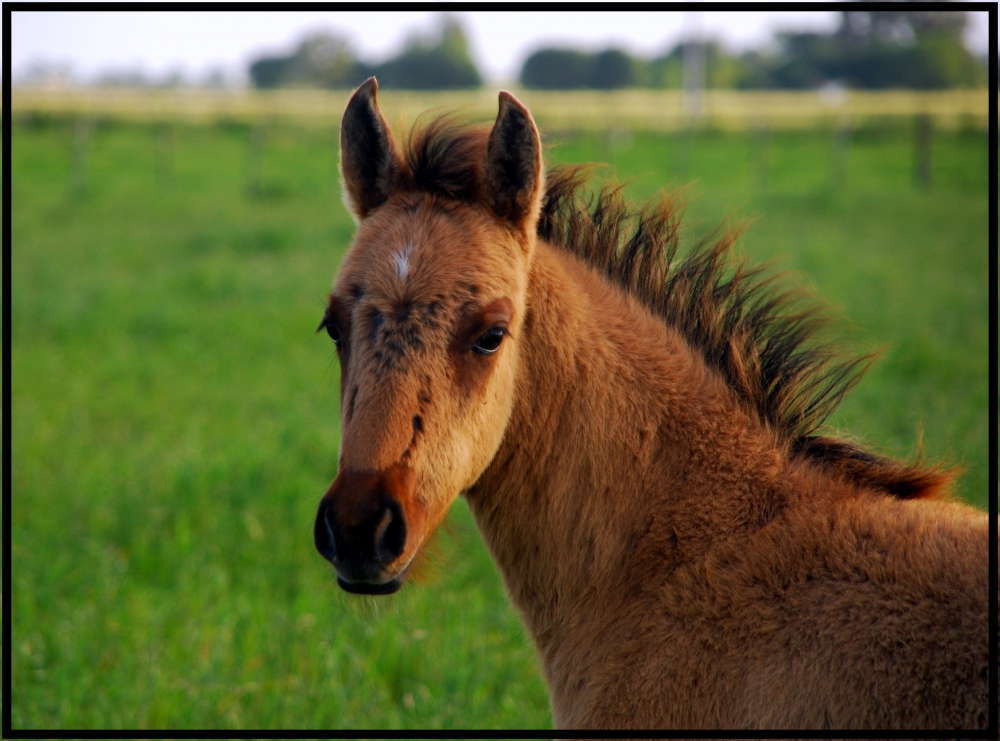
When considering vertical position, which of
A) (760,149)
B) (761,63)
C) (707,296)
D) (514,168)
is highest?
(514,168)

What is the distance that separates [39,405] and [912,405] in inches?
280

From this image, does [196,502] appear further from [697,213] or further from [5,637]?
[697,213]

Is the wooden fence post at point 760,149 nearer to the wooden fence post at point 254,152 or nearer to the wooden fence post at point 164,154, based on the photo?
the wooden fence post at point 254,152

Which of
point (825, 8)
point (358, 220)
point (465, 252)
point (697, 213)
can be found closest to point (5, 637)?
point (358, 220)

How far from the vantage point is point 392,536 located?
6.25ft

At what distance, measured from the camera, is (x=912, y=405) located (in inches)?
265

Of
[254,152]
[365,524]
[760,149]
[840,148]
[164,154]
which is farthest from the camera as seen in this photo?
[760,149]

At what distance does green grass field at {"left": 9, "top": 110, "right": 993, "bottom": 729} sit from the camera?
356 centimetres

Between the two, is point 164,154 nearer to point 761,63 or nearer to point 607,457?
point 761,63

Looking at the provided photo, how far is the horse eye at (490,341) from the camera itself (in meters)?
2.09

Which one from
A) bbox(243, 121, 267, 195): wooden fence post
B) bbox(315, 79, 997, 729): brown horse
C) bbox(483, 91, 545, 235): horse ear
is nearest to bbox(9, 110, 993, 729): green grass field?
bbox(315, 79, 997, 729): brown horse

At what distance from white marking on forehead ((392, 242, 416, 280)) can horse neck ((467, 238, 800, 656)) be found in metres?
0.35

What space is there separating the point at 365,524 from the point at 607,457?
0.71 meters

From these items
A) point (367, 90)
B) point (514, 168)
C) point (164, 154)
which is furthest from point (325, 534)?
point (164, 154)
